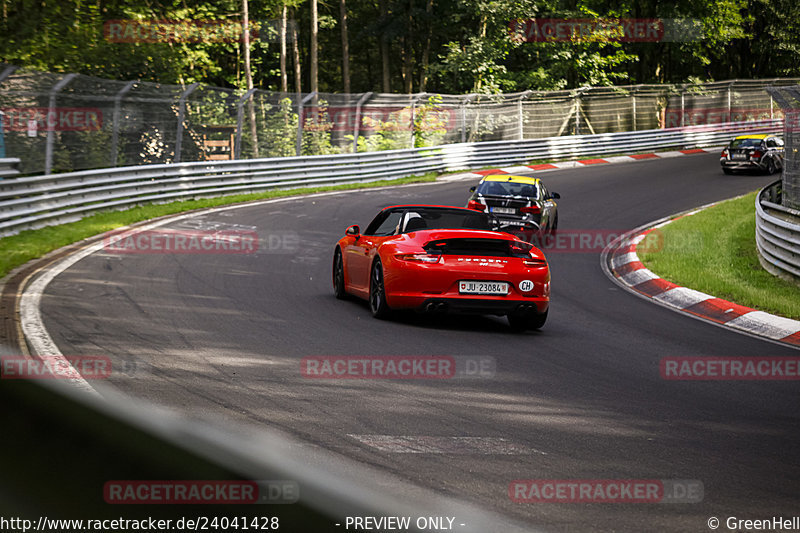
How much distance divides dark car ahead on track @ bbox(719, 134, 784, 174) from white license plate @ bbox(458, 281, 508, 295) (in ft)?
83.5

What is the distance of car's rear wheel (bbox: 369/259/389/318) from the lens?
9.62m

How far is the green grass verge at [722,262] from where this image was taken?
11.8 m

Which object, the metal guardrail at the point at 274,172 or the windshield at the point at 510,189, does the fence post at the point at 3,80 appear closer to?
the metal guardrail at the point at 274,172

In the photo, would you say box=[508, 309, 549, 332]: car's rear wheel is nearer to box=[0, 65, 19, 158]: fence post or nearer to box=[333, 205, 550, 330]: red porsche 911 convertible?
box=[333, 205, 550, 330]: red porsche 911 convertible

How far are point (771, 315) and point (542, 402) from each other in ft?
18.4

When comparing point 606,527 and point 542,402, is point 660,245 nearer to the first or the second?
point 542,402

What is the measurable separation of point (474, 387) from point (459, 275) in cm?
280

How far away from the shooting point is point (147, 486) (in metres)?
1.22

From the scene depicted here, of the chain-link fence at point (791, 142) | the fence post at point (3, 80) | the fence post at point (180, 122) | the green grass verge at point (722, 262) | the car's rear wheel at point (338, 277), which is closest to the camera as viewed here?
the car's rear wheel at point (338, 277)

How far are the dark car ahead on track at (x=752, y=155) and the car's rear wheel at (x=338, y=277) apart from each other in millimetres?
24145

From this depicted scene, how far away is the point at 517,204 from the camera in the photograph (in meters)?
18.1

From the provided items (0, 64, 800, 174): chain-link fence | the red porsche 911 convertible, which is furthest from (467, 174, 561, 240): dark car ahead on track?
(0, 64, 800, 174): chain-link fence

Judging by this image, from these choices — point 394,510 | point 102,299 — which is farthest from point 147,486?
point 102,299

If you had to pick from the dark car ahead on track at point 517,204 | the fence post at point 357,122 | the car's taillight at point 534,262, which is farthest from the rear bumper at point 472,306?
the fence post at point 357,122
